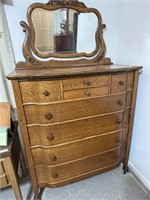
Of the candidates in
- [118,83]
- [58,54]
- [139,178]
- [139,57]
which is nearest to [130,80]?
[118,83]

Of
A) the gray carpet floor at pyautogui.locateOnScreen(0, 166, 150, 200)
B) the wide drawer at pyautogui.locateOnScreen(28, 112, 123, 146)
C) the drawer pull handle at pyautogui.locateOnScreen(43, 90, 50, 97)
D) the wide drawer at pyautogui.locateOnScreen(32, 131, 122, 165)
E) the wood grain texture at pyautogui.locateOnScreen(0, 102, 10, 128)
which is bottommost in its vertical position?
the gray carpet floor at pyautogui.locateOnScreen(0, 166, 150, 200)

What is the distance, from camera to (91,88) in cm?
114

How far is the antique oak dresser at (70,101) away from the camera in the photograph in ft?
3.46

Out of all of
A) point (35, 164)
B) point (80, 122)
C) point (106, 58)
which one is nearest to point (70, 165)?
point (35, 164)

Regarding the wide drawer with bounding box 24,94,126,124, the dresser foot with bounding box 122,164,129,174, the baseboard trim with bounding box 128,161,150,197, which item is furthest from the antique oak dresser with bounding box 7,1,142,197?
the baseboard trim with bounding box 128,161,150,197

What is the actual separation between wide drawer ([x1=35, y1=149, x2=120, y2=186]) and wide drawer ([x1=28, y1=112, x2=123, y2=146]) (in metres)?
0.25

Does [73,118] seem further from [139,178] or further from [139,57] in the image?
[139,178]

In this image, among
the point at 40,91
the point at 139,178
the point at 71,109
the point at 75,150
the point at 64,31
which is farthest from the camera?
the point at 139,178

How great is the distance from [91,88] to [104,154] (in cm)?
67

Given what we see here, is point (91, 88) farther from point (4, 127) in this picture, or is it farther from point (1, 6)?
point (1, 6)

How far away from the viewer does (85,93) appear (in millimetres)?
1133

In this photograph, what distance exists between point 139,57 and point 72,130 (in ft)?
2.98

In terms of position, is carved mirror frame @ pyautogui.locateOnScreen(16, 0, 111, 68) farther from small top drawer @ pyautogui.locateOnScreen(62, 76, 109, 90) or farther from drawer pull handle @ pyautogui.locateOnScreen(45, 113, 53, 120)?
drawer pull handle @ pyautogui.locateOnScreen(45, 113, 53, 120)

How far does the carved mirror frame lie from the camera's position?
1263 millimetres
